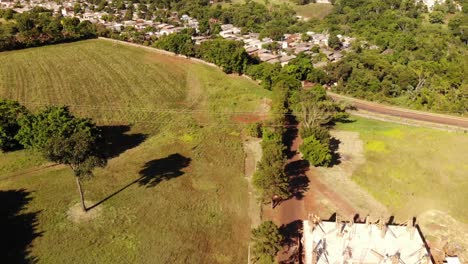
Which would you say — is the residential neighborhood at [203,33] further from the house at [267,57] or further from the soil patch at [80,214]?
the soil patch at [80,214]

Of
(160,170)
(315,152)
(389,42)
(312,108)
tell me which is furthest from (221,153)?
(389,42)

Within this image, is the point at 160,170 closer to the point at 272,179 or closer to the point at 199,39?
the point at 272,179

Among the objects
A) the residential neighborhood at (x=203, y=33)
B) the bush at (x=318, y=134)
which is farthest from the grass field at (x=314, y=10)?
the bush at (x=318, y=134)

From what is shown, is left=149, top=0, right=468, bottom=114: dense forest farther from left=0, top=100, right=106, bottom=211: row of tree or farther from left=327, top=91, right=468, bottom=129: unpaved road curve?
left=0, top=100, right=106, bottom=211: row of tree

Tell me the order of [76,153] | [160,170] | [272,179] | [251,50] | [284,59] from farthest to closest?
1. [251,50]
2. [284,59]
3. [160,170]
4. [272,179]
5. [76,153]

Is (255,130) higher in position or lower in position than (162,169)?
higher

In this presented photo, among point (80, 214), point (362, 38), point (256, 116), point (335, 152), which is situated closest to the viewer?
point (80, 214)

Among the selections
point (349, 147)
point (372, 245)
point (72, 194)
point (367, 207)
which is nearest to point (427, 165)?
point (349, 147)

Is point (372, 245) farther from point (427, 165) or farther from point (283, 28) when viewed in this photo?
point (283, 28)
